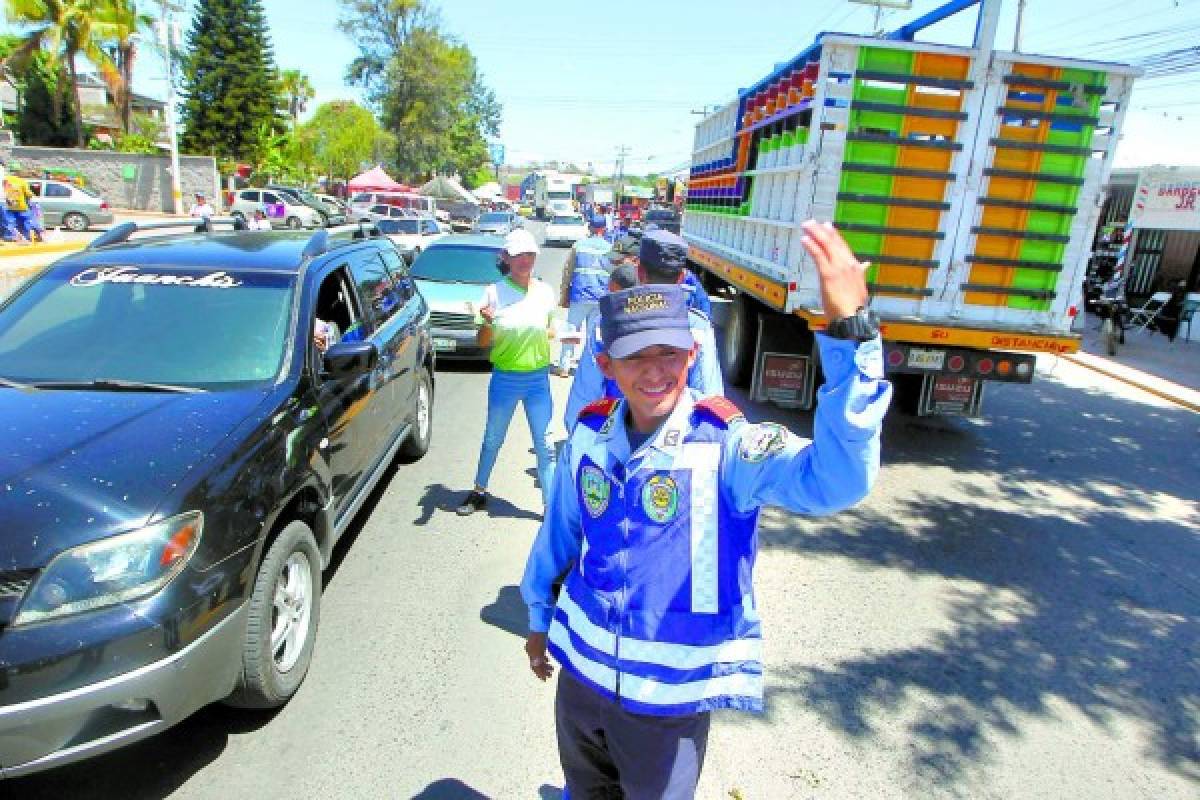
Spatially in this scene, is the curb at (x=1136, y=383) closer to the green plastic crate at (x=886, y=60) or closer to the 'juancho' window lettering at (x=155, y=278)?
the green plastic crate at (x=886, y=60)

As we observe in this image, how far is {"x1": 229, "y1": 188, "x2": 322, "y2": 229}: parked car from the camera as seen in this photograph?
30281mm

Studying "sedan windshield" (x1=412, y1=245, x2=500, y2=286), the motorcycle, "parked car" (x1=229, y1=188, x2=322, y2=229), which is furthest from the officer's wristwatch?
"parked car" (x1=229, y1=188, x2=322, y2=229)

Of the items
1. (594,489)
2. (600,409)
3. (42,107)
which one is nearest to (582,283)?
(600,409)

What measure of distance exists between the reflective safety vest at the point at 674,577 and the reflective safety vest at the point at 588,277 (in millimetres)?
4724

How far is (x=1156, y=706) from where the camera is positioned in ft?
11.1

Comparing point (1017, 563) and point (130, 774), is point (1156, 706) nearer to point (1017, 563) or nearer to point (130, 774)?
point (1017, 563)

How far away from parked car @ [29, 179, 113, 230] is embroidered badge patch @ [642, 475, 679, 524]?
28.0m

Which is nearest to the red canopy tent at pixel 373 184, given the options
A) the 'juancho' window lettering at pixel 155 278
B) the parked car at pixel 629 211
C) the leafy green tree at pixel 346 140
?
the leafy green tree at pixel 346 140

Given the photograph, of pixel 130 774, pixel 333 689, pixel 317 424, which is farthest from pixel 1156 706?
pixel 130 774

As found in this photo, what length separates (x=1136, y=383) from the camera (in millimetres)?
10969

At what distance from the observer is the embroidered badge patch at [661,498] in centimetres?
164

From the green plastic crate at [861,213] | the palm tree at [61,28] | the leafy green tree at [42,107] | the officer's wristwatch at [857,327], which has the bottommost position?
the officer's wristwatch at [857,327]

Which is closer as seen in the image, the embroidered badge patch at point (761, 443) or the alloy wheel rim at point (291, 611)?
the embroidered badge patch at point (761, 443)

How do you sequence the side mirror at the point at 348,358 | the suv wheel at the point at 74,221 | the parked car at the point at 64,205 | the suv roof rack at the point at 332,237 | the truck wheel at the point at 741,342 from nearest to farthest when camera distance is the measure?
the side mirror at the point at 348,358
the suv roof rack at the point at 332,237
the truck wheel at the point at 741,342
the parked car at the point at 64,205
the suv wheel at the point at 74,221
